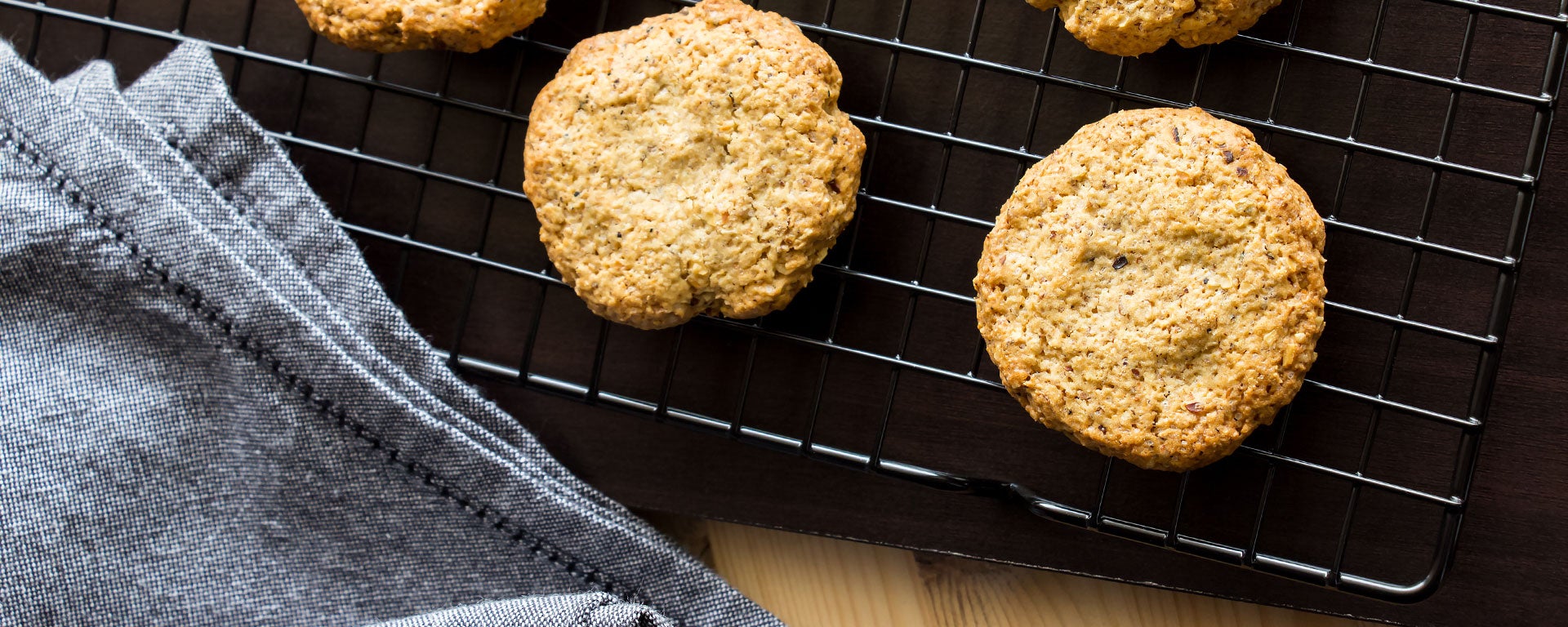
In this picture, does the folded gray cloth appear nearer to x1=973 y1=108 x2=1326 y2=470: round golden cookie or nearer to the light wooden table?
the light wooden table

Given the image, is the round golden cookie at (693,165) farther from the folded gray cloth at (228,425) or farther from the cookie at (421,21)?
the folded gray cloth at (228,425)

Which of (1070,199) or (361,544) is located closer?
(1070,199)

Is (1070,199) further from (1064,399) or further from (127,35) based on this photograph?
(127,35)

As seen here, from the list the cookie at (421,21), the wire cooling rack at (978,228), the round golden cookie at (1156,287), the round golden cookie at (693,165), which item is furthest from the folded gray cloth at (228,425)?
the round golden cookie at (1156,287)

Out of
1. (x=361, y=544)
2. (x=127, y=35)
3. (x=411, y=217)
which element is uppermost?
(x=127, y=35)

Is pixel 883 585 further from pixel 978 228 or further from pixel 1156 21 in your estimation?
pixel 1156 21

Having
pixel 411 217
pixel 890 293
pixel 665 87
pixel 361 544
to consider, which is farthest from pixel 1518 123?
pixel 361 544
